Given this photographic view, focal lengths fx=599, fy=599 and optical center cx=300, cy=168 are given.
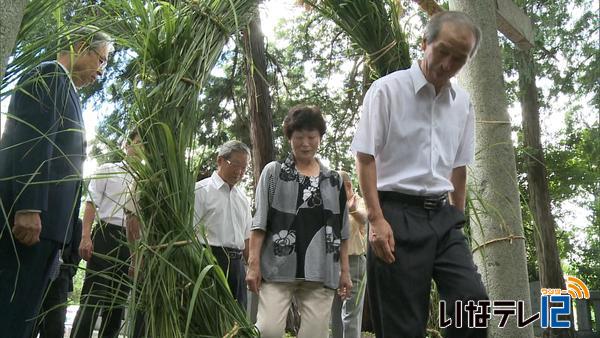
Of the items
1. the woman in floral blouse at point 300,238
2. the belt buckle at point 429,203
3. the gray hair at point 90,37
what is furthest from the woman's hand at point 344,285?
the gray hair at point 90,37

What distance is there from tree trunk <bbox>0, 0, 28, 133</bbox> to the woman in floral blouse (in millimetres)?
2036

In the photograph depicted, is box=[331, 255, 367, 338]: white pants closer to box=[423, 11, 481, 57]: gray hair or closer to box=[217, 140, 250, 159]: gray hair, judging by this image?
box=[217, 140, 250, 159]: gray hair

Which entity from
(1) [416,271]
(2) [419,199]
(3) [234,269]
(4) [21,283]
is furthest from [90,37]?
(3) [234,269]

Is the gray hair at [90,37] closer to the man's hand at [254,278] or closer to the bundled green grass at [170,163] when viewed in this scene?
the bundled green grass at [170,163]

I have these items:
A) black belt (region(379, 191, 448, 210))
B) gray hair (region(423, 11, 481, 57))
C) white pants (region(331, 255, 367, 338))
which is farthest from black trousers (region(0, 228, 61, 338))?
white pants (region(331, 255, 367, 338))

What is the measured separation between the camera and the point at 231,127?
10.5m

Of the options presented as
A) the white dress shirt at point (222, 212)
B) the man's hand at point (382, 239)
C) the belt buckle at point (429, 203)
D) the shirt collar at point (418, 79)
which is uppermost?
the shirt collar at point (418, 79)

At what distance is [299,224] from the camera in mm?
3176

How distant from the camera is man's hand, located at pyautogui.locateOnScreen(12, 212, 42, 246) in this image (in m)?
2.17

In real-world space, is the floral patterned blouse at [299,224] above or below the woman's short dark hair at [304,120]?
below

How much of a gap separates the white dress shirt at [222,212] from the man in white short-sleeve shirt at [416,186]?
1857 mm

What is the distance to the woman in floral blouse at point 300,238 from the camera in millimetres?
3088

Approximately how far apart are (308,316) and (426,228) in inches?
42.0

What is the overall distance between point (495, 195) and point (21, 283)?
2.16 m
